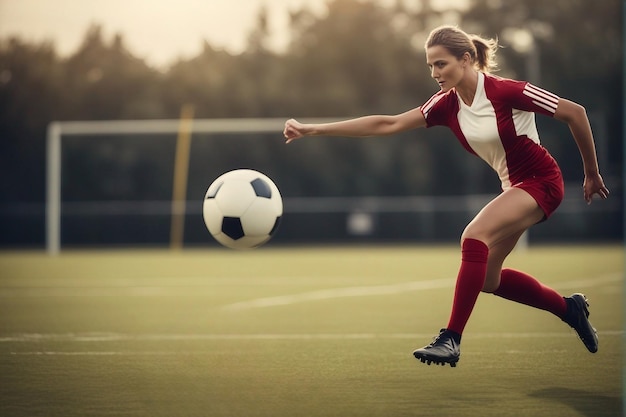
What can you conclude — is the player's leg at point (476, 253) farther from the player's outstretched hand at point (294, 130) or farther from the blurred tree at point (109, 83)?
the blurred tree at point (109, 83)

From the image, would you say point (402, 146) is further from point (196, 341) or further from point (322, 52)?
point (196, 341)

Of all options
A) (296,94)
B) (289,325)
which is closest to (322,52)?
(296,94)

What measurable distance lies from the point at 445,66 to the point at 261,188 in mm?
1885

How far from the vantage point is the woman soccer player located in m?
5.64

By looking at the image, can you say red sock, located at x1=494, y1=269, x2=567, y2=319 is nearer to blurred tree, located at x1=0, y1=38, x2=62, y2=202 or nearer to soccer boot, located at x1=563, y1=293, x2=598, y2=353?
soccer boot, located at x1=563, y1=293, x2=598, y2=353

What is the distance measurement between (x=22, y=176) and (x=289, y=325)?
22.3m

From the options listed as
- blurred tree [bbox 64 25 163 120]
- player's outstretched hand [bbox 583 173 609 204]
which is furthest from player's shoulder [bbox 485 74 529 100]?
blurred tree [bbox 64 25 163 120]

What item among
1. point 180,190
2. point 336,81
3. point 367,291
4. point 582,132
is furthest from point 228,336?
point 336,81

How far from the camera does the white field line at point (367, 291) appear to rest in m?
10.4

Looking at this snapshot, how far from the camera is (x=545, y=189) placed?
19.3 feet

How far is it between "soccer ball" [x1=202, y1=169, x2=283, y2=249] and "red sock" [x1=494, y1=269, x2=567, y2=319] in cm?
165

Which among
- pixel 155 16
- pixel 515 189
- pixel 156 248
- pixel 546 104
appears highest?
pixel 155 16

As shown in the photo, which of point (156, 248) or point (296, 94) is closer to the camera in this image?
point (156, 248)

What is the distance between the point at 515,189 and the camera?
5910mm
